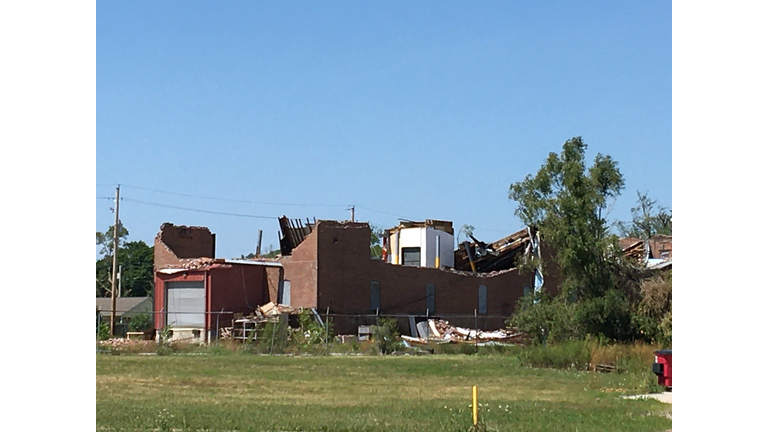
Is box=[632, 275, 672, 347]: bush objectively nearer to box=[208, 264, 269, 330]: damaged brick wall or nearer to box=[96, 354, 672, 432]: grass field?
box=[96, 354, 672, 432]: grass field

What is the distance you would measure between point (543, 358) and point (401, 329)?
24292 mm

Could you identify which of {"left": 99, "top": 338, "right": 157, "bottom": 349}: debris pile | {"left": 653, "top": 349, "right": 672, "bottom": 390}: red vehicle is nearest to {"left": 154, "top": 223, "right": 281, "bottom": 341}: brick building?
{"left": 99, "top": 338, "right": 157, "bottom": 349}: debris pile

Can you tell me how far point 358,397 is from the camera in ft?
76.6

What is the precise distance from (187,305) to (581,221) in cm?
2878

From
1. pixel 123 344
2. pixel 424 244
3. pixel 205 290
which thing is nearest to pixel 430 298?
pixel 424 244

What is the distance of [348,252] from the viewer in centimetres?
6000

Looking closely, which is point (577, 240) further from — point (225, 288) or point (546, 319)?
point (225, 288)

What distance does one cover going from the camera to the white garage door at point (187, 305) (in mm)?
59688

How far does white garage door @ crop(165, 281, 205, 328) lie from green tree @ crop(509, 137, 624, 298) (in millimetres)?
25643

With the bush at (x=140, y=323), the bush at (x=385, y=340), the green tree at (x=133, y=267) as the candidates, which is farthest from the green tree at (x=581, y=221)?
the green tree at (x=133, y=267)
